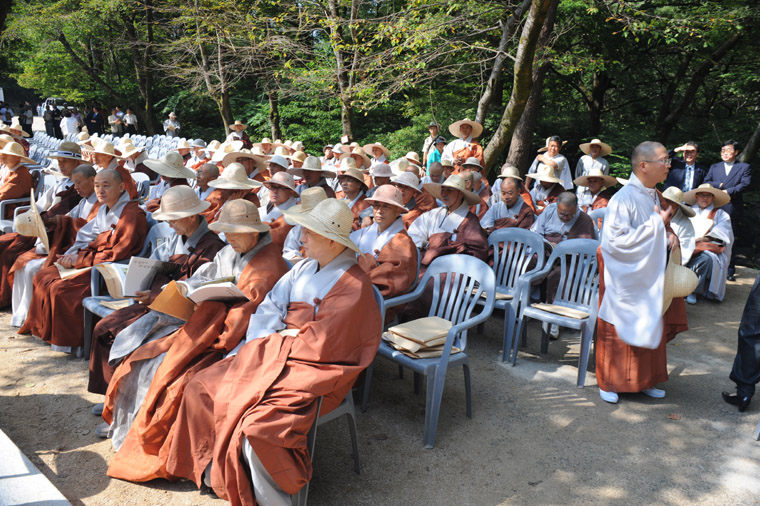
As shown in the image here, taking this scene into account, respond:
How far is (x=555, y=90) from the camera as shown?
50.3 feet

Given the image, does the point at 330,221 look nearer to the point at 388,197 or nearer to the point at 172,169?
the point at 388,197

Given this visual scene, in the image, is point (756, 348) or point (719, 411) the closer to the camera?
point (756, 348)

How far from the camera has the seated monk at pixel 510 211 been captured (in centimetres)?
664

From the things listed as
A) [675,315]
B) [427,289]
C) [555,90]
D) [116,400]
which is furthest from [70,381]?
[555,90]

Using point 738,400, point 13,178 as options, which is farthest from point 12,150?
point 738,400

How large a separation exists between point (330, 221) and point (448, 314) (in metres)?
1.70

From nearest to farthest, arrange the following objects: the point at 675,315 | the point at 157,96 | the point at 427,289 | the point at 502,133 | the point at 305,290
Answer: the point at 305,290
the point at 675,315
the point at 427,289
the point at 502,133
the point at 157,96

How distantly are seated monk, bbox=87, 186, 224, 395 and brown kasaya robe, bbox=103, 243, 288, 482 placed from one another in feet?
1.32

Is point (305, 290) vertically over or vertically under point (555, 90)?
under

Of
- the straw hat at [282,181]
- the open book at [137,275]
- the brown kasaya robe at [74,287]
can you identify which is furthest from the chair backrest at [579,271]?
the brown kasaya robe at [74,287]

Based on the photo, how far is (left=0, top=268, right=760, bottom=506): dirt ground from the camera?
3168 mm

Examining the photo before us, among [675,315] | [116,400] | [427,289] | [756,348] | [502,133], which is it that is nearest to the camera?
[116,400]

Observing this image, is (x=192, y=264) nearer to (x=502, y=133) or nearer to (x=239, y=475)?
(x=239, y=475)

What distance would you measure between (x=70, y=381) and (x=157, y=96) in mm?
26263
